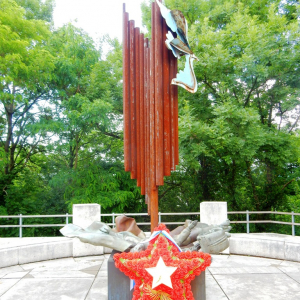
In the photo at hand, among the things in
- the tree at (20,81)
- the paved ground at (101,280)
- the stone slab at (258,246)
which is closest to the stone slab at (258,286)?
the paved ground at (101,280)

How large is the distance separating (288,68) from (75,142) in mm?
8093

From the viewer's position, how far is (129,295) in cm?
439

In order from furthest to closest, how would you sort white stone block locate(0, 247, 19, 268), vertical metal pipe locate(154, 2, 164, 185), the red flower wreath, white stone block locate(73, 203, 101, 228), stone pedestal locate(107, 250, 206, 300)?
white stone block locate(73, 203, 101, 228)
white stone block locate(0, 247, 19, 268)
vertical metal pipe locate(154, 2, 164, 185)
stone pedestal locate(107, 250, 206, 300)
the red flower wreath

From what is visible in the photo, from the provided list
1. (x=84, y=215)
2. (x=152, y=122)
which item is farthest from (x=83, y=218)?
(x=152, y=122)

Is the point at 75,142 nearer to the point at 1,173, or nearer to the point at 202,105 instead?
the point at 1,173

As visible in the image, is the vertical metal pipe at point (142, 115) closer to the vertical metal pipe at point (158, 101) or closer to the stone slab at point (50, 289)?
the vertical metal pipe at point (158, 101)

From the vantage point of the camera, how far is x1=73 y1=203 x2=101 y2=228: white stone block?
7105 mm

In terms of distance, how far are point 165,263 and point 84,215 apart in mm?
4148

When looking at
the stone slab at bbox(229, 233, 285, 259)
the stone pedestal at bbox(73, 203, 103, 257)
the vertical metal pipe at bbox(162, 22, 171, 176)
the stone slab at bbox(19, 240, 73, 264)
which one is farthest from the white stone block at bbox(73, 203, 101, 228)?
the stone slab at bbox(229, 233, 285, 259)

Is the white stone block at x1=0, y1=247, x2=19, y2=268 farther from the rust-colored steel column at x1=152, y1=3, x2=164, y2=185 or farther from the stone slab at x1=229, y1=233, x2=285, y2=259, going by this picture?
the stone slab at x1=229, y1=233, x2=285, y2=259

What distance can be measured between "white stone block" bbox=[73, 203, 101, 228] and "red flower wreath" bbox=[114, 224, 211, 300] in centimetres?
360

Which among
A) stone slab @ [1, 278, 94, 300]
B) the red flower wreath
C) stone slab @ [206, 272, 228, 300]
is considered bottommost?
stone slab @ [206, 272, 228, 300]

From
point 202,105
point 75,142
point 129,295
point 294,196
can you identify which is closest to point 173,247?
point 129,295

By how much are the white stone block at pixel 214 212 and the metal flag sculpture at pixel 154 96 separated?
8.73 ft
